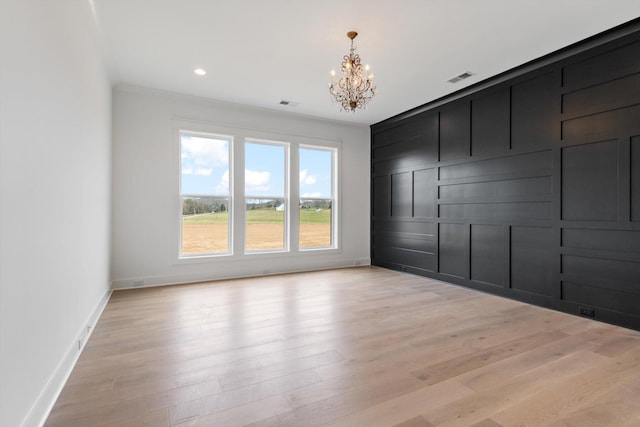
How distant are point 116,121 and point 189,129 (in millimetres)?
972

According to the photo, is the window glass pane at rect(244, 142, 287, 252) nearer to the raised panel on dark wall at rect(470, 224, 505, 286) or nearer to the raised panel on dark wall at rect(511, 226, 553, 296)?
the raised panel on dark wall at rect(470, 224, 505, 286)

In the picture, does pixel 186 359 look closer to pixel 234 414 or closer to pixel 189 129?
pixel 234 414

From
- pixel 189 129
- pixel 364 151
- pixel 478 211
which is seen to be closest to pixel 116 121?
pixel 189 129

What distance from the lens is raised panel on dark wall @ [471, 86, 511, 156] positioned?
162 inches

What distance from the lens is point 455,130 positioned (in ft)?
15.7

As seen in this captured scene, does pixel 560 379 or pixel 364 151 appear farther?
pixel 364 151

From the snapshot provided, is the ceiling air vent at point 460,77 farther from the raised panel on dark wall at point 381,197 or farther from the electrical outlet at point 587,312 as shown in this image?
the electrical outlet at point 587,312

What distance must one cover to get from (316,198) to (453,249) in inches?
104

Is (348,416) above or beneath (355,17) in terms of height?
beneath

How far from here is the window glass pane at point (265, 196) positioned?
5492 mm

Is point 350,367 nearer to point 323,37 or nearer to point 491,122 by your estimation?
point 323,37

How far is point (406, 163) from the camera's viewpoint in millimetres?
5723

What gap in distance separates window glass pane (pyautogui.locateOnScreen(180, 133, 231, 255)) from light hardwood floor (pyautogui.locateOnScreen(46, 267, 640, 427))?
149 centimetres

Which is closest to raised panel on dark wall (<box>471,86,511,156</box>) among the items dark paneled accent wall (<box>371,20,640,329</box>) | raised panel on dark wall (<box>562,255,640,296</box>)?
dark paneled accent wall (<box>371,20,640,329</box>)
